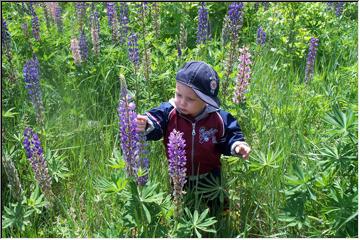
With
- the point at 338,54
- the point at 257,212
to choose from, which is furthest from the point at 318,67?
the point at 257,212

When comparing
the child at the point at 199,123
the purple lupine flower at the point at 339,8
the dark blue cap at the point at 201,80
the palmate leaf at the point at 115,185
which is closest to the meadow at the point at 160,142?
the palmate leaf at the point at 115,185

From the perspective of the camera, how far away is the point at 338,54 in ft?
12.6

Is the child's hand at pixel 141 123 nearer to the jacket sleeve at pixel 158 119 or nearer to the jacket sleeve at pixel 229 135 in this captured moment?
the jacket sleeve at pixel 158 119

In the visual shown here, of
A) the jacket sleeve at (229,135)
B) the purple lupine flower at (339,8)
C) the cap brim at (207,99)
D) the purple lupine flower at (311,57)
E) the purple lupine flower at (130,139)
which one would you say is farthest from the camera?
the purple lupine flower at (339,8)

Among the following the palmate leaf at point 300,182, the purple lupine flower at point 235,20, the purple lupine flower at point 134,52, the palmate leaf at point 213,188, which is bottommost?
the palmate leaf at point 213,188

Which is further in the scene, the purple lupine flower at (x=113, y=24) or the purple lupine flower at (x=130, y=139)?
the purple lupine flower at (x=113, y=24)

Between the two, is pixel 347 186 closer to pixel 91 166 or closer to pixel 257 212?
pixel 257 212

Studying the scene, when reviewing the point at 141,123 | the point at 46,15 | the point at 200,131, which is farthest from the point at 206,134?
the point at 46,15

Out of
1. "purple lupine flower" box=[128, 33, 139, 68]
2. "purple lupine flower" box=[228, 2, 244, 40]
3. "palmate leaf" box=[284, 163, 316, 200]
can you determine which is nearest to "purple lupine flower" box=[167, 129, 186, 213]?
"palmate leaf" box=[284, 163, 316, 200]

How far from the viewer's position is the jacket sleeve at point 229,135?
227cm

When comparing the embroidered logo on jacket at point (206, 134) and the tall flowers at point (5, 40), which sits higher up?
the tall flowers at point (5, 40)

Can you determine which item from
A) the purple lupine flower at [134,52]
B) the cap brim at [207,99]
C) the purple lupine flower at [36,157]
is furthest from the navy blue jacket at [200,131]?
the purple lupine flower at [134,52]

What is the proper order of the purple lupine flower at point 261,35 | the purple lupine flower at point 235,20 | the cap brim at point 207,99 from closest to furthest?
the cap brim at point 207,99, the purple lupine flower at point 235,20, the purple lupine flower at point 261,35

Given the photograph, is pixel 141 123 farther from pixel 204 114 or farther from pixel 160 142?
pixel 160 142
